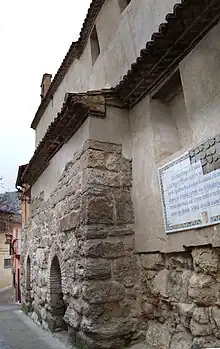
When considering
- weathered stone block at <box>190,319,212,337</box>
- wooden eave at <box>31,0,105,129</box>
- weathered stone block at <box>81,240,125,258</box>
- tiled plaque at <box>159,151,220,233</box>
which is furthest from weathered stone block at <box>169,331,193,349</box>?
wooden eave at <box>31,0,105,129</box>

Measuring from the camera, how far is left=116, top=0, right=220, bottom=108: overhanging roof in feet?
9.45

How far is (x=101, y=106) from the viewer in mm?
4098

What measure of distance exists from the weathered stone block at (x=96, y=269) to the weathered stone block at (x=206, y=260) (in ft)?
3.54

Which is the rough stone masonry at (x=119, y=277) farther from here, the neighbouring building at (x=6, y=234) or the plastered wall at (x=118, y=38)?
the neighbouring building at (x=6, y=234)

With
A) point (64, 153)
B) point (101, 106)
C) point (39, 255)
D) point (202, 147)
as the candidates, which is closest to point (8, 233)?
point (39, 255)

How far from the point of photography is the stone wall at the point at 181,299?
9.07ft

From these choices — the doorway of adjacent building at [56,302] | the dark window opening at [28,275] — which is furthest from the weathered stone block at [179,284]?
the dark window opening at [28,275]

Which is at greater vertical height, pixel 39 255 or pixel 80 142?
pixel 80 142

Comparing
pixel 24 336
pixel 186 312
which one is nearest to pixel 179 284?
pixel 186 312

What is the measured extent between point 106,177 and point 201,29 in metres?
1.81

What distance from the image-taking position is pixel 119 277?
12.1ft

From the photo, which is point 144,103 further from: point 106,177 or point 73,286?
point 73,286

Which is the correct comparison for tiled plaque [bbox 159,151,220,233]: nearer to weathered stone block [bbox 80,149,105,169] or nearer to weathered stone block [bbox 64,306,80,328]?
weathered stone block [bbox 80,149,105,169]

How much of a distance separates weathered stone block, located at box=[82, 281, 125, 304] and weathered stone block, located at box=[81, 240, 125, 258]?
0.95 feet
